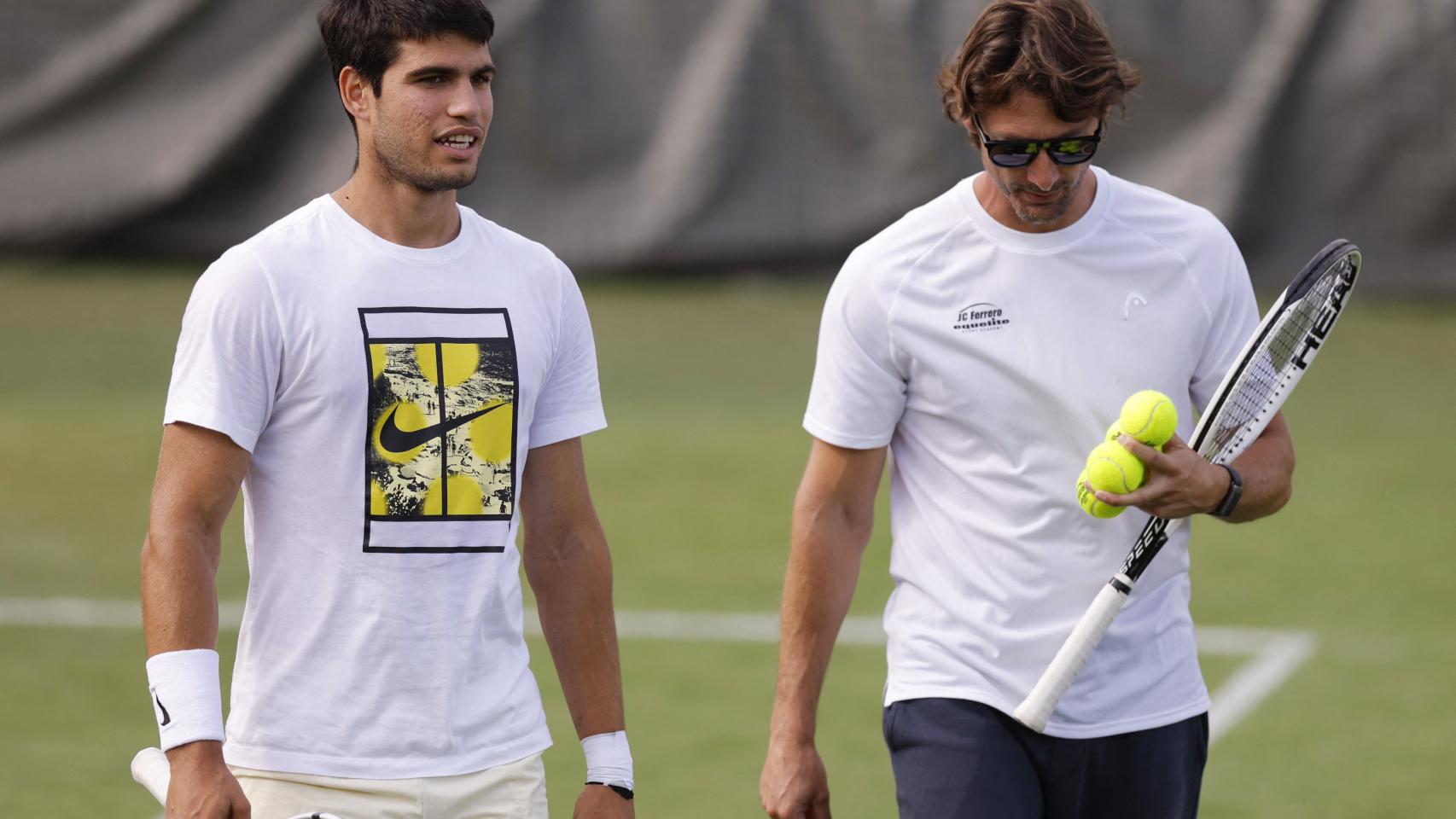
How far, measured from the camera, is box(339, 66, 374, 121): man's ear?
3820mm

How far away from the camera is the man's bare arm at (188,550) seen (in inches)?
137

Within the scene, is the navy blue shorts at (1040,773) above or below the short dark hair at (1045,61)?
below

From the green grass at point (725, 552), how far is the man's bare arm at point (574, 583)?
2731 millimetres

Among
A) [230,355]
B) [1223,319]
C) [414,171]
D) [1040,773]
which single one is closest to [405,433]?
[230,355]

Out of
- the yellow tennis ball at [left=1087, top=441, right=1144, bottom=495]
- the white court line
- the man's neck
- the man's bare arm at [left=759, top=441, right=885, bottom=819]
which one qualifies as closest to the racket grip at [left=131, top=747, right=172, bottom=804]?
the man's neck

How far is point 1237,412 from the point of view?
4.05m

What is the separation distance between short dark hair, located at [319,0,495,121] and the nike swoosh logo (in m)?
0.61

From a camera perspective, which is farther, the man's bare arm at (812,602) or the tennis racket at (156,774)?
the man's bare arm at (812,602)

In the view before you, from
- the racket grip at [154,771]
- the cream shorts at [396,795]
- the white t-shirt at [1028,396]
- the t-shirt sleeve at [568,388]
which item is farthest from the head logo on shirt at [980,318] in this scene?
the racket grip at [154,771]

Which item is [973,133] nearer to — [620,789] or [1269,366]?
[1269,366]

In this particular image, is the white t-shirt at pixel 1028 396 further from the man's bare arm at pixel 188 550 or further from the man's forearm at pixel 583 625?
the man's bare arm at pixel 188 550

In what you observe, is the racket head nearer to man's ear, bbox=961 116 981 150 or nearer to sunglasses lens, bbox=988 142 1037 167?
sunglasses lens, bbox=988 142 1037 167

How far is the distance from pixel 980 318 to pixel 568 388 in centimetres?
84

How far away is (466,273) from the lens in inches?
152
